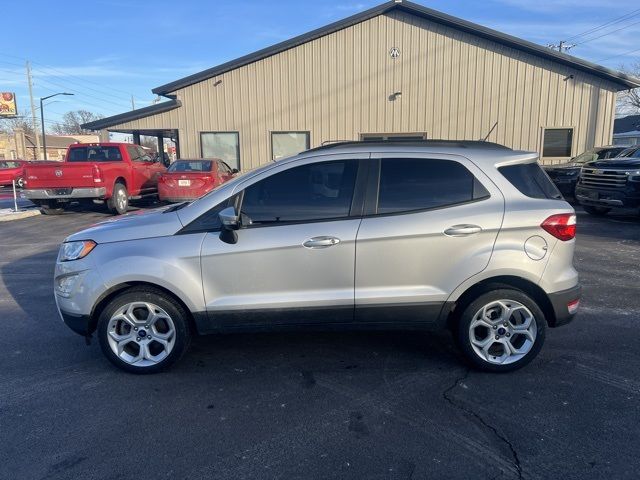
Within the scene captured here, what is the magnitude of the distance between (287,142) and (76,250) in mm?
13354

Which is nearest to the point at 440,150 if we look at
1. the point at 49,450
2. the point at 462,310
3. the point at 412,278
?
the point at 412,278

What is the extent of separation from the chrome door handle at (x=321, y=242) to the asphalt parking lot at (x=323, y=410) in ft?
3.45

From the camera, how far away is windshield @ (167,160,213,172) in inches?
517

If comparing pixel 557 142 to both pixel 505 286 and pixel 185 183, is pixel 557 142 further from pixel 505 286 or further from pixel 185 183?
pixel 505 286

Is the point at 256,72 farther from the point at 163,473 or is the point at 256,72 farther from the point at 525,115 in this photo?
the point at 163,473

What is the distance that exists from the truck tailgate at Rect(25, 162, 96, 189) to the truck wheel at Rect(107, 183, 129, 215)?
713 millimetres

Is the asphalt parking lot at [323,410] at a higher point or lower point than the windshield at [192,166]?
lower

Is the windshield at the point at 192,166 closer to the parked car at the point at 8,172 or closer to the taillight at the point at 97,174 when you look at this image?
the taillight at the point at 97,174

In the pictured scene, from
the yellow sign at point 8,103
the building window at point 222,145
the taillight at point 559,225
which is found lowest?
the taillight at point 559,225

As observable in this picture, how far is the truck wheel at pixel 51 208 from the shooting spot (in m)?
13.6

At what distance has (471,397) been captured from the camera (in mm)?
3322

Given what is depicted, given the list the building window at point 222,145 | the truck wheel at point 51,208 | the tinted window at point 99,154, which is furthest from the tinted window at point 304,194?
the building window at point 222,145

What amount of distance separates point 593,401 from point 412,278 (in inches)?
59.2

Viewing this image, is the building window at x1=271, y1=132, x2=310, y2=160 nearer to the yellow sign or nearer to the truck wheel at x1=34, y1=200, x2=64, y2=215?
the truck wheel at x1=34, y1=200, x2=64, y2=215
